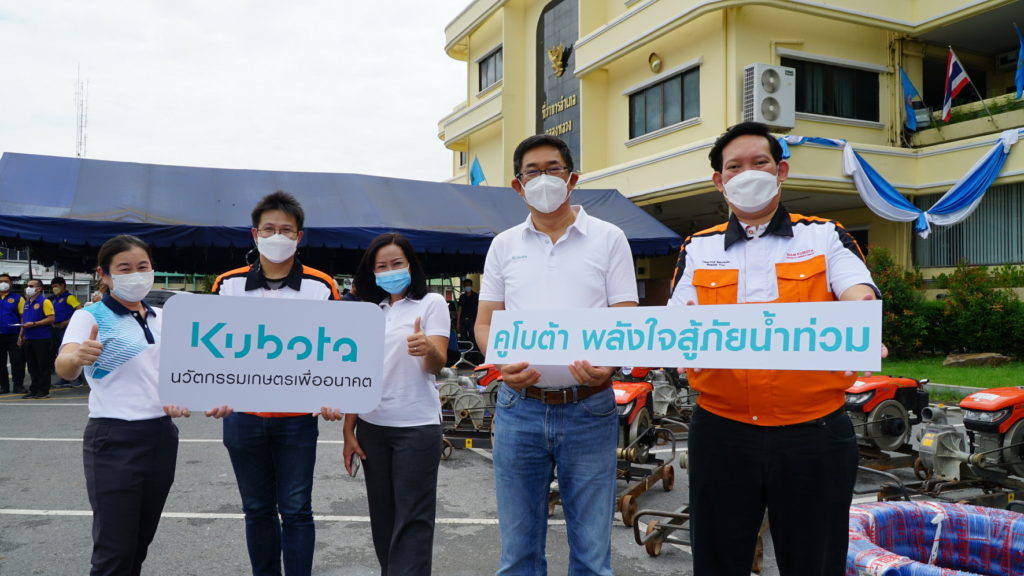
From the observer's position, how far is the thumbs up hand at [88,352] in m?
2.70

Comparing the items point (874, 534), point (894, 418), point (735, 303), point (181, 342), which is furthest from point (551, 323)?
point (894, 418)

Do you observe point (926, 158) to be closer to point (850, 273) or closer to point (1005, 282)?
point (1005, 282)

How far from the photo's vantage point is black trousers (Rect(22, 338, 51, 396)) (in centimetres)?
1117

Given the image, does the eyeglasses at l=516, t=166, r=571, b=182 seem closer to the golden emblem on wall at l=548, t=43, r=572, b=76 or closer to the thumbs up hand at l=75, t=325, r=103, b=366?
the thumbs up hand at l=75, t=325, r=103, b=366

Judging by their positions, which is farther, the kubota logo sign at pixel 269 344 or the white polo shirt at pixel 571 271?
the kubota logo sign at pixel 269 344

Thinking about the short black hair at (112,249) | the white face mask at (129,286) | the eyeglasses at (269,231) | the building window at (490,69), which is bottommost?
the white face mask at (129,286)

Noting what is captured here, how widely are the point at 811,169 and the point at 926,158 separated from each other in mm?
3074

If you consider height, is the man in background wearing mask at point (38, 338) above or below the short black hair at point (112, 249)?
below

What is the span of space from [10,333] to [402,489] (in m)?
11.9

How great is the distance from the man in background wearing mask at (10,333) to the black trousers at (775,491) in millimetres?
12978

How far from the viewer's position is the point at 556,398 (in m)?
2.50

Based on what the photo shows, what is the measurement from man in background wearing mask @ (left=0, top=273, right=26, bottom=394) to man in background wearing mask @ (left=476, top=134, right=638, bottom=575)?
1229 cm

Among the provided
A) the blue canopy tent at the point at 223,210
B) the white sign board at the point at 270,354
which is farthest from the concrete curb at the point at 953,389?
the white sign board at the point at 270,354

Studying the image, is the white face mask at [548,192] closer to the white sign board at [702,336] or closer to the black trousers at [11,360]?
the white sign board at [702,336]
